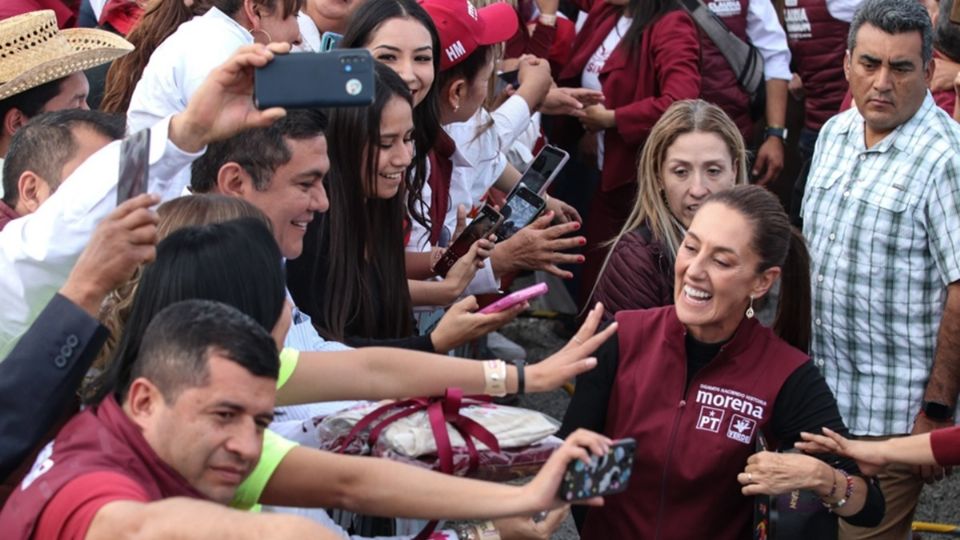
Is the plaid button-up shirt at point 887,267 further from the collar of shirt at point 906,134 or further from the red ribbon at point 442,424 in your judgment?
the red ribbon at point 442,424

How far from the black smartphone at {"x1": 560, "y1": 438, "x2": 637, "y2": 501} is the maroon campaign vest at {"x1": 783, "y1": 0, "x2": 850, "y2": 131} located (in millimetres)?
4731

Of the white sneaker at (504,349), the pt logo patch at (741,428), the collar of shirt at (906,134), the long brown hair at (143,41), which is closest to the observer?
the pt logo patch at (741,428)

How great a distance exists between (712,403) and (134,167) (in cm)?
159

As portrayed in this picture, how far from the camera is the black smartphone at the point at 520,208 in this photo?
489 cm

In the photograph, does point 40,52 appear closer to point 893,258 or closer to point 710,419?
point 710,419

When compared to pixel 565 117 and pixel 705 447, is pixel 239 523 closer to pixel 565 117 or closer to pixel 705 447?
pixel 705 447

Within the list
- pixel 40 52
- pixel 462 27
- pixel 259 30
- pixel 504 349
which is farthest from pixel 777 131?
pixel 40 52

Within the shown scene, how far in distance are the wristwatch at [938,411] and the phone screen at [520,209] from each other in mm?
1458

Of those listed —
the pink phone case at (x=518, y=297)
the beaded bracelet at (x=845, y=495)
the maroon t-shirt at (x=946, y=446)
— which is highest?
the pink phone case at (x=518, y=297)

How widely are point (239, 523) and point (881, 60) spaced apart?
3302 mm

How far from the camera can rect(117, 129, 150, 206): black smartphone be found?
9.42 feet

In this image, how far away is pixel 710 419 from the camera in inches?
142

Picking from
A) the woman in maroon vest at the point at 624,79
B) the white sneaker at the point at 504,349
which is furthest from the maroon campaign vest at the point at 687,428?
the white sneaker at the point at 504,349

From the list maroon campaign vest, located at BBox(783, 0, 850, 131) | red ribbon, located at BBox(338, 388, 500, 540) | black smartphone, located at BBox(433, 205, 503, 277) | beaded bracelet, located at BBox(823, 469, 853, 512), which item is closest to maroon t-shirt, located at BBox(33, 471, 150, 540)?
red ribbon, located at BBox(338, 388, 500, 540)
